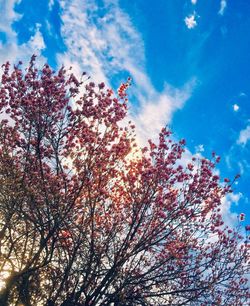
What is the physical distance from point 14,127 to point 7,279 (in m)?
6.49

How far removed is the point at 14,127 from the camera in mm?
14977

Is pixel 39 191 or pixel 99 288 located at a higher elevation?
pixel 39 191

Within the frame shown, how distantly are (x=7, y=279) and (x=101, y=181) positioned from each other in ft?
17.0

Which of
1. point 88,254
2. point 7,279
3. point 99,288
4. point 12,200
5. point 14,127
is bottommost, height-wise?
point 7,279

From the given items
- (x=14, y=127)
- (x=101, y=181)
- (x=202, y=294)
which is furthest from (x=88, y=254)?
(x=14, y=127)

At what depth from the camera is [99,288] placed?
41.2 feet

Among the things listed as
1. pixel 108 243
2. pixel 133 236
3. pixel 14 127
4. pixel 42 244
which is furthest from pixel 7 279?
pixel 14 127

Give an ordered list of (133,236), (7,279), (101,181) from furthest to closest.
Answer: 1. (101,181)
2. (133,236)
3. (7,279)

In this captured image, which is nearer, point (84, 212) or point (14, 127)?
point (84, 212)

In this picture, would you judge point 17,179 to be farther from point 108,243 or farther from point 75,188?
point 108,243

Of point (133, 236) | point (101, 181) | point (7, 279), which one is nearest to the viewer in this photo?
point (7, 279)

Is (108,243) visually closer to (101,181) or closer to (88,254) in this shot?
(88,254)

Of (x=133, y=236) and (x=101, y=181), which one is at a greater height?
(x=101, y=181)

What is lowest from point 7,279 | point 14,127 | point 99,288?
point 7,279
